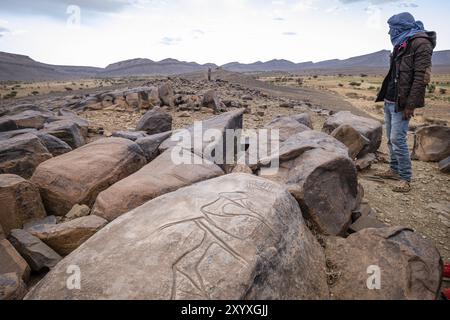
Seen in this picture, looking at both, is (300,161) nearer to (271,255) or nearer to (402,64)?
(271,255)

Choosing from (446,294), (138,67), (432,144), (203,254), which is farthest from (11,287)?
(138,67)

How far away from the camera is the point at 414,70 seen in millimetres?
3943

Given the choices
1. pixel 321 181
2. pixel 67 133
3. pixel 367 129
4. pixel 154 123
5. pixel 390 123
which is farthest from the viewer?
pixel 154 123

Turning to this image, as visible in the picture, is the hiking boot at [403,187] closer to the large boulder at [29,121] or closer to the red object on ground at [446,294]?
the red object on ground at [446,294]

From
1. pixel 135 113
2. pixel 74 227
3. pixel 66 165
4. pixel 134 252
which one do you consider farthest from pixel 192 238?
pixel 135 113

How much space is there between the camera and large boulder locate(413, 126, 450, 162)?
552cm

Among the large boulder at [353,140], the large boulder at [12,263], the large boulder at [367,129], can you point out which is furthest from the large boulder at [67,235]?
the large boulder at [367,129]

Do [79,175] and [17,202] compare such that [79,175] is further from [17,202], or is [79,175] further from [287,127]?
[287,127]

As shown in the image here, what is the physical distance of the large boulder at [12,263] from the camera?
240 cm

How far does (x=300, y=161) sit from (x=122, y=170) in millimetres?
2052

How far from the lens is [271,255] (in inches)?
79.7

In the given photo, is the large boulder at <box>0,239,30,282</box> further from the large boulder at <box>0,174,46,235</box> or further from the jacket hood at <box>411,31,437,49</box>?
the jacket hood at <box>411,31,437,49</box>

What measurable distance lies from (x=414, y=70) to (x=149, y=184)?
3448 millimetres
